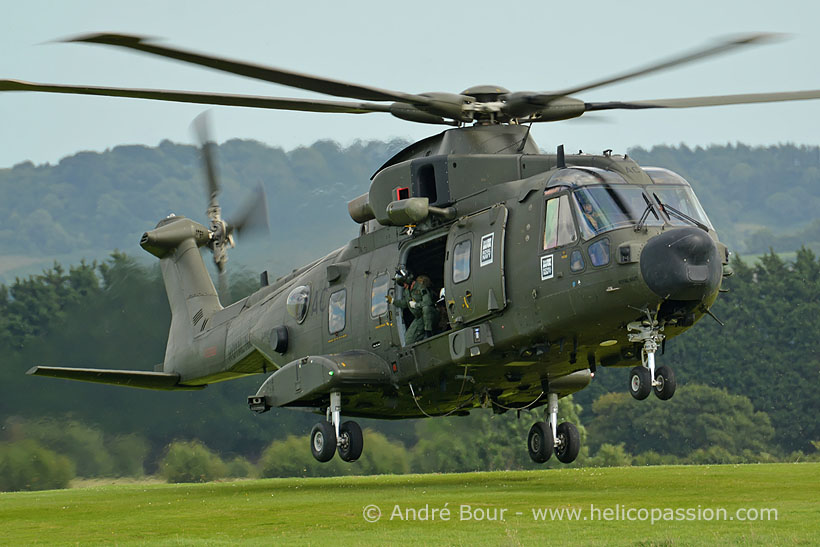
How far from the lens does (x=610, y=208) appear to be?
50.0 feet

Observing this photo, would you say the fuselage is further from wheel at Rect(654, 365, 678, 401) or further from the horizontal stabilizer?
the horizontal stabilizer

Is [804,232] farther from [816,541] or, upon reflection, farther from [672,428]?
[816,541]

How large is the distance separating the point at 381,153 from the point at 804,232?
104 m

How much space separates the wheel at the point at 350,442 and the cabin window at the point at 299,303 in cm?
245

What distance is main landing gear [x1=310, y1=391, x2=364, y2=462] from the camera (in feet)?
61.0

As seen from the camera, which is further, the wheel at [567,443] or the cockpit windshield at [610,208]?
the wheel at [567,443]

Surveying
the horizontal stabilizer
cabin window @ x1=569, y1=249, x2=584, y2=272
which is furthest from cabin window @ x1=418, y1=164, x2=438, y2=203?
the horizontal stabilizer

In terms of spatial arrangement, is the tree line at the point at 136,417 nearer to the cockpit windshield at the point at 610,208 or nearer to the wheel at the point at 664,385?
the wheel at the point at 664,385

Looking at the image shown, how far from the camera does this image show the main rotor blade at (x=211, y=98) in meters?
13.9

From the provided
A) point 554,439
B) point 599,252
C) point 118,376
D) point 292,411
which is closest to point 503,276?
point 599,252

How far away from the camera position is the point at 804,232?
135375 mm

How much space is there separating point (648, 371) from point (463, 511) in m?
3.16

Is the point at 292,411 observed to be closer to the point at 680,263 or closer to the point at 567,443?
the point at 567,443

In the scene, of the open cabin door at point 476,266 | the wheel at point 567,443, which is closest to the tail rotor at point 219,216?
the open cabin door at point 476,266
